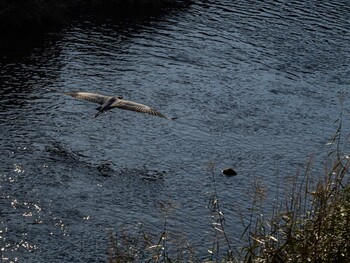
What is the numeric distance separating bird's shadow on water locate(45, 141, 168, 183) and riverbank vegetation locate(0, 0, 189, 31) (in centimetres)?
1571

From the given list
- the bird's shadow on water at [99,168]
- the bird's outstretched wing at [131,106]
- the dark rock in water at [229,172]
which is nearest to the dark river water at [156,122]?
the bird's shadow on water at [99,168]

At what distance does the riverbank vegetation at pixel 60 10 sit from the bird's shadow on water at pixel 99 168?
15707 mm

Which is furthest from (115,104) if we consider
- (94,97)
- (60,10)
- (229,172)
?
(60,10)

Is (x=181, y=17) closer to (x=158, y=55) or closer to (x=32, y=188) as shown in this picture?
(x=158, y=55)

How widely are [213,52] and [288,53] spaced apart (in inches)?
178

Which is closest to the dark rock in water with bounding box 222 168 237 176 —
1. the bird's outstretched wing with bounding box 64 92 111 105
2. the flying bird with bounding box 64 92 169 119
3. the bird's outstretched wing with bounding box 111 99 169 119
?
the flying bird with bounding box 64 92 169 119

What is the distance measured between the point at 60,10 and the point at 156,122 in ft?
50.9

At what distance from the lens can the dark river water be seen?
20.1m

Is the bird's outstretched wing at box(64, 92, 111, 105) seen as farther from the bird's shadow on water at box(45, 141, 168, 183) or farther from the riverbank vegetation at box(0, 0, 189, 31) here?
the riverbank vegetation at box(0, 0, 189, 31)

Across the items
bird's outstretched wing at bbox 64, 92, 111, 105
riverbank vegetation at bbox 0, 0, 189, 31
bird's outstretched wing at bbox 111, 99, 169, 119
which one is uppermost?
bird's outstretched wing at bbox 111, 99, 169, 119

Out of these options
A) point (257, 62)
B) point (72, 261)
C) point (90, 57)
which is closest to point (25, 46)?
point (90, 57)

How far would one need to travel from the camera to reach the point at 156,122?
2800 centimetres

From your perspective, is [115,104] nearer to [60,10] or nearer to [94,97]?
[94,97]

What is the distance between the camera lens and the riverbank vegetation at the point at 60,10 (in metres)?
37.6
